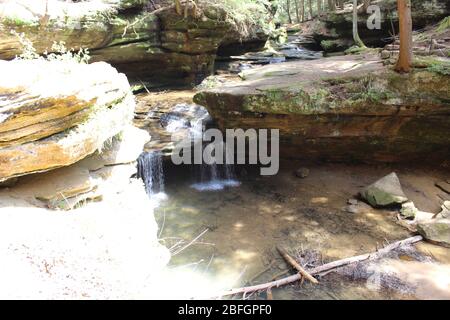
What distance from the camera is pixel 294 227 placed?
748 cm

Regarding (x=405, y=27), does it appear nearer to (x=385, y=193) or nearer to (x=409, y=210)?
(x=385, y=193)

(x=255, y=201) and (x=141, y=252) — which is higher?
(x=141, y=252)

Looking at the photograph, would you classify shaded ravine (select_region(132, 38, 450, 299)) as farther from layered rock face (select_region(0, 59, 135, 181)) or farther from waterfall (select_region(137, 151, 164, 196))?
layered rock face (select_region(0, 59, 135, 181))

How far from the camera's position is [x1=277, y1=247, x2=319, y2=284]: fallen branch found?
18.7 ft

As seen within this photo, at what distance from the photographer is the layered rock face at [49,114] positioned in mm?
4543

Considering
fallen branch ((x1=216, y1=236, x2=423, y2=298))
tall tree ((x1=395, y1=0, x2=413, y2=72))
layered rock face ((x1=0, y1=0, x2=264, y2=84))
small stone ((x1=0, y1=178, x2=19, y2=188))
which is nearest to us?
small stone ((x1=0, y1=178, x2=19, y2=188))

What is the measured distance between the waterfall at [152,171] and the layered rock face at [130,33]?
17.3ft

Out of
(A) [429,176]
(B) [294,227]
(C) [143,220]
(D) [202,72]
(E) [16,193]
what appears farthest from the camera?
(D) [202,72]

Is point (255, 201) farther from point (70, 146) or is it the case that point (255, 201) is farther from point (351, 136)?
point (70, 146)

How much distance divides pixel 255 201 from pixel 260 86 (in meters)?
2.74

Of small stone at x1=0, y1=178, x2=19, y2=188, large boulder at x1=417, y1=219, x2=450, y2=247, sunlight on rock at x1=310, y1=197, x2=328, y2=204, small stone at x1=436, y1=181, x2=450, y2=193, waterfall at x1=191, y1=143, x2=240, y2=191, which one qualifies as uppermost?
small stone at x1=0, y1=178, x2=19, y2=188

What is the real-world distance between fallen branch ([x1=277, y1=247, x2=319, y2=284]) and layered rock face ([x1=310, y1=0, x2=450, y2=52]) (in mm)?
10717

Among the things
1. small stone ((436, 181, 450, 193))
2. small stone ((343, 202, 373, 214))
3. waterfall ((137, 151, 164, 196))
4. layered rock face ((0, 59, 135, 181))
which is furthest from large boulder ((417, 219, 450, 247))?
layered rock face ((0, 59, 135, 181))

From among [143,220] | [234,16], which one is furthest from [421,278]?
[234,16]
